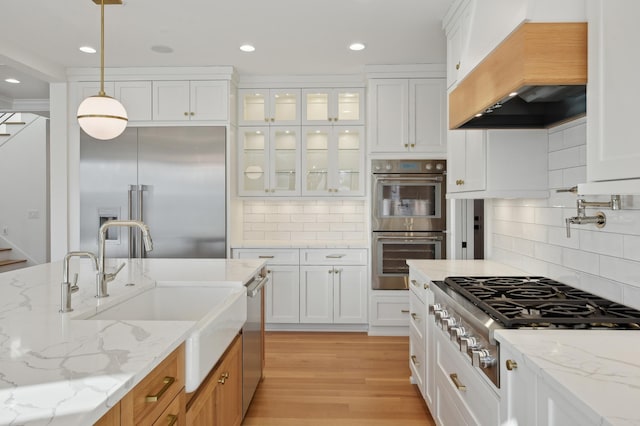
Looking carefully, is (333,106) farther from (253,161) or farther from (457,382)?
(457,382)

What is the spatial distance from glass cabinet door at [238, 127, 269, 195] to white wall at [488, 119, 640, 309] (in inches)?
98.1

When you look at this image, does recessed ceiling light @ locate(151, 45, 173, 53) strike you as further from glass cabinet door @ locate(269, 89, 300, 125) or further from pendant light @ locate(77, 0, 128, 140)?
pendant light @ locate(77, 0, 128, 140)

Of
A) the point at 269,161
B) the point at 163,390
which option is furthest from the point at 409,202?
the point at 163,390

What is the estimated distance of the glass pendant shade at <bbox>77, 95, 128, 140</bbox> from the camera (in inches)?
97.6

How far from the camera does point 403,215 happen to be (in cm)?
434

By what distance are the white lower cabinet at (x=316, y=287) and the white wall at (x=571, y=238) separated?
65.9 inches

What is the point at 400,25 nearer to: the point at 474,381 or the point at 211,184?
the point at 211,184

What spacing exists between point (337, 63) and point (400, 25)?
99cm

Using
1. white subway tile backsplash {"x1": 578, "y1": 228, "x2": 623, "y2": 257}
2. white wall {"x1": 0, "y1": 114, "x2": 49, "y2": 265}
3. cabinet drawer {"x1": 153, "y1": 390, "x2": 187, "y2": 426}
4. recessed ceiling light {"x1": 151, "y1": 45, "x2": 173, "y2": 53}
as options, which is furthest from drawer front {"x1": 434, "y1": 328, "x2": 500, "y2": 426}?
white wall {"x1": 0, "y1": 114, "x2": 49, "y2": 265}

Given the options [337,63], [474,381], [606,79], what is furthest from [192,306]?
[337,63]

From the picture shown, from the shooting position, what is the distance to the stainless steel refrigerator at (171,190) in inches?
171

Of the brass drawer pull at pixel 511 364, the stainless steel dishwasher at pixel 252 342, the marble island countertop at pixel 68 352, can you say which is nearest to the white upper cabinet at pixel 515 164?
the brass drawer pull at pixel 511 364

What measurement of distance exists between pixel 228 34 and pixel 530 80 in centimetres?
271

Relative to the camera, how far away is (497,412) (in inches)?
57.5
